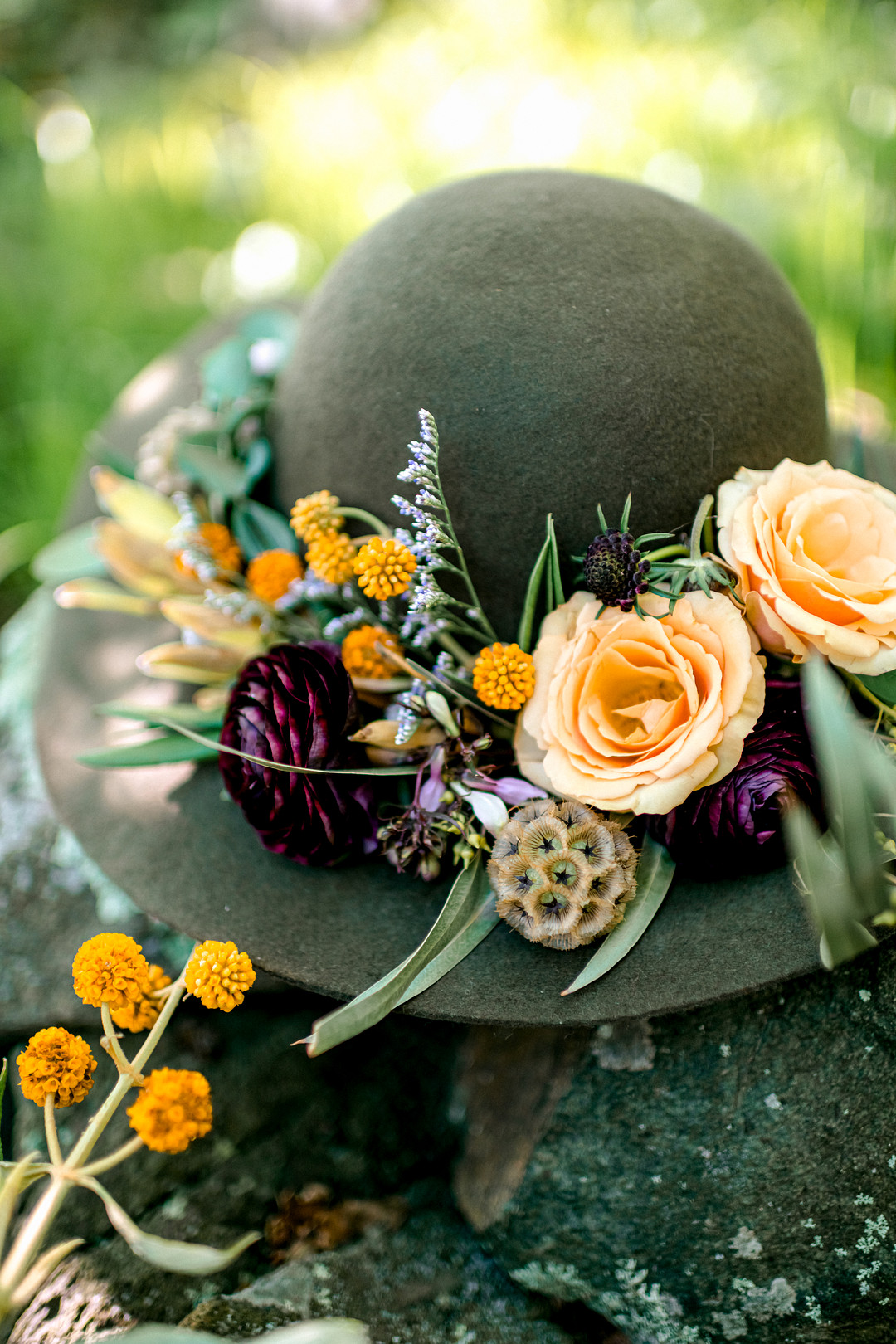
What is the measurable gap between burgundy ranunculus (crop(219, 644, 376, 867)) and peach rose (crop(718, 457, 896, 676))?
0.43m

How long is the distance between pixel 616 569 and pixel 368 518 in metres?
0.28

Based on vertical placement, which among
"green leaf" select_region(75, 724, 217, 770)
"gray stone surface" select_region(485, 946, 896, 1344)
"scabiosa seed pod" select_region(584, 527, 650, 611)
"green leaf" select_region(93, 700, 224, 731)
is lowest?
"gray stone surface" select_region(485, 946, 896, 1344)

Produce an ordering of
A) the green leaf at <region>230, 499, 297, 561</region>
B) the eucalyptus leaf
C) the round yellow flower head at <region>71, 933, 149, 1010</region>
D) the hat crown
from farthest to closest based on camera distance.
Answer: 1. the green leaf at <region>230, 499, 297, 561</region>
2. the hat crown
3. the round yellow flower head at <region>71, 933, 149, 1010</region>
4. the eucalyptus leaf

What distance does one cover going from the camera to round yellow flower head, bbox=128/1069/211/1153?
28.2 inches

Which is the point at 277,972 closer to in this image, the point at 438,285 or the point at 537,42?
the point at 438,285

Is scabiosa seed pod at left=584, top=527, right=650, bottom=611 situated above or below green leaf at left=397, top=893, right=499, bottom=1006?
above

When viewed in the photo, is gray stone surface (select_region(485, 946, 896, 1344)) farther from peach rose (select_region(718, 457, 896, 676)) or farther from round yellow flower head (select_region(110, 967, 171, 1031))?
round yellow flower head (select_region(110, 967, 171, 1031))

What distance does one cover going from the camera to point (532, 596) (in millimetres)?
927

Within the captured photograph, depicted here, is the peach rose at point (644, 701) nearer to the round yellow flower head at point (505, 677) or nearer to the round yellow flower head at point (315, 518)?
the round yellow flower head at point (505, 677)

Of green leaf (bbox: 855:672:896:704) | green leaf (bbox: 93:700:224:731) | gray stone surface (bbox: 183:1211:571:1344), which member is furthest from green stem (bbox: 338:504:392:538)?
gray stone surface (bbox: 183:1211:571:1344)

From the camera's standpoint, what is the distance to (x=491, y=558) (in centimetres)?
98

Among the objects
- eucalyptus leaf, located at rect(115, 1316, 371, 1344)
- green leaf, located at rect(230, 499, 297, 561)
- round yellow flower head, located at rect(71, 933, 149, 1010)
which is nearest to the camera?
eucalyptus leaf, located at rect(115, 1316, 371, 1344)

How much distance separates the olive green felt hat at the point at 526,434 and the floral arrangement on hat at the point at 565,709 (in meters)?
0.03

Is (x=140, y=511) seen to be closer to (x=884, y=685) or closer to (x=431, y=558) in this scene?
(x=431, y=558)
